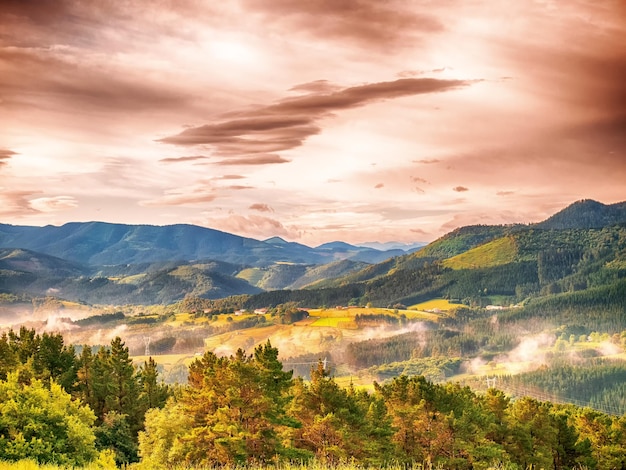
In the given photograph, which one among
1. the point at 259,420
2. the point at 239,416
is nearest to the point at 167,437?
the point at 239,416

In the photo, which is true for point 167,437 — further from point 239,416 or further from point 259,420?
point 259,420

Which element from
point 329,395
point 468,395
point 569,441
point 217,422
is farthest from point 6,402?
point 569,441

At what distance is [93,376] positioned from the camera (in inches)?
3172

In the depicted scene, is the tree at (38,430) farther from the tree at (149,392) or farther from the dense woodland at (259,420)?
the tree at (149,392)

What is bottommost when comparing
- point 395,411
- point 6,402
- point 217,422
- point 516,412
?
point 516,412

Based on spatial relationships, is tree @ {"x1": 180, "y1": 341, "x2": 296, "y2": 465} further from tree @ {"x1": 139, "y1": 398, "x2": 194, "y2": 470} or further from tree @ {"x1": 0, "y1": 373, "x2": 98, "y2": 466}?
tree @ {"x1": 0, "y1": 373, "x2": 98, "y2": 466}

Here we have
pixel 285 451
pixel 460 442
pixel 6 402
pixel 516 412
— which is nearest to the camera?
pixel 6 402

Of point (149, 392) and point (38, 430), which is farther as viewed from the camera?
point (149, 392)

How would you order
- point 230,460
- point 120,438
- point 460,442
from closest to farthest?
point 230,460 → point 460,442 → point 120,438

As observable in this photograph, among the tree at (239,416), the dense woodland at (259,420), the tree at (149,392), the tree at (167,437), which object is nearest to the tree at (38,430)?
the dense woodland at (259,420)

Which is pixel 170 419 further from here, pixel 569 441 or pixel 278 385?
pixel 569 441

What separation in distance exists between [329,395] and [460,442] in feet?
53.1

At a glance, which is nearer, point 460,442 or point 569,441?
point 460,442

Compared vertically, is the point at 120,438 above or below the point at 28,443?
below
